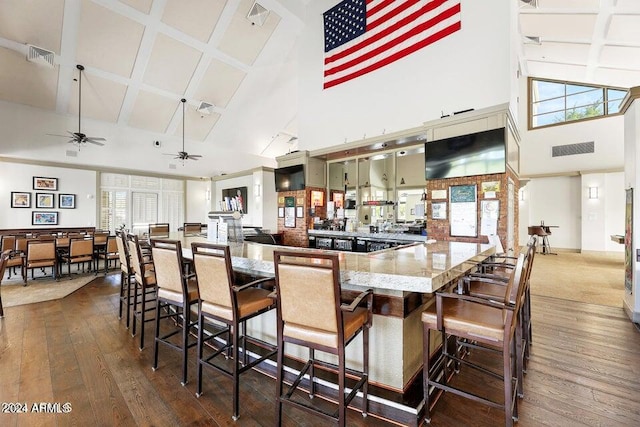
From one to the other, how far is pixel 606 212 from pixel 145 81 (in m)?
14.7

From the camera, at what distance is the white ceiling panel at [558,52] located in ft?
23.7

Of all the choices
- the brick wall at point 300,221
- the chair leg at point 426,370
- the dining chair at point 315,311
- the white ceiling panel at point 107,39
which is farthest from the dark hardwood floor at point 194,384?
the white ceiling panel at point 107,39

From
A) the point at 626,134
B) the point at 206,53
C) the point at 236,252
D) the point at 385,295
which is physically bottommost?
the point at 385,295

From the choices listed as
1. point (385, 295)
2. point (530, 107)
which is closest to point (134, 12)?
point (385, 295)

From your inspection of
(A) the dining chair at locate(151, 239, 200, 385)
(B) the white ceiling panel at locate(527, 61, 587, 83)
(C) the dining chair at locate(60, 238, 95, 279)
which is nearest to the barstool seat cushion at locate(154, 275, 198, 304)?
(A) the dining chair at locate(151, 239, 200, 385)

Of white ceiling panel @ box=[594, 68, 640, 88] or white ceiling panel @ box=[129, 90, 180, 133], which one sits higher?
white ceiling panel @ box=[594, 68, 640, 88]

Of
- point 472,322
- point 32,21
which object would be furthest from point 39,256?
point 472,322

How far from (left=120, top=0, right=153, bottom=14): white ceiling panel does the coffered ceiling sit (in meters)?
0.02

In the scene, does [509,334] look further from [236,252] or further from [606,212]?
[606,212]

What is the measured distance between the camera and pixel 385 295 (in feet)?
6.23

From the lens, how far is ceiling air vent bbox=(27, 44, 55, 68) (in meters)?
6.00

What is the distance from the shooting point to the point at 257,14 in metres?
6.61

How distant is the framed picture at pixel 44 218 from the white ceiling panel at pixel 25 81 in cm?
307

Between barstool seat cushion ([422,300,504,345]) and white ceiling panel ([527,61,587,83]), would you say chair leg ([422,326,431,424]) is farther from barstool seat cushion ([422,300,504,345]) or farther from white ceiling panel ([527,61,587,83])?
white ceiling panel ([527,61,587,83])
